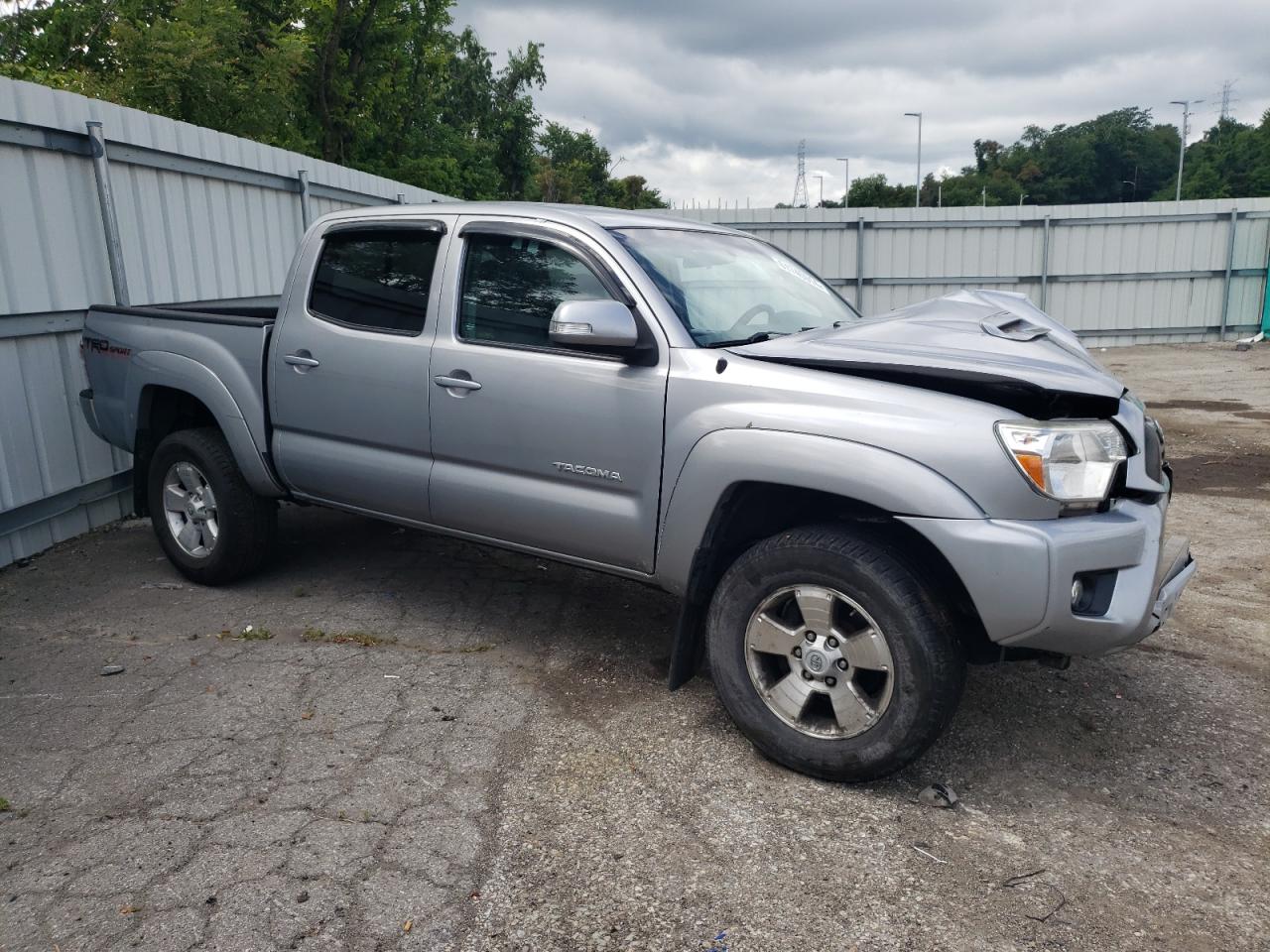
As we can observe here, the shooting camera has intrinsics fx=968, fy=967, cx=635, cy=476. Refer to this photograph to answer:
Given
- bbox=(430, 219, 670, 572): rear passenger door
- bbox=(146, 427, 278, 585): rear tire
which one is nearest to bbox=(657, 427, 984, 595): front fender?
bbox=(430, 219, 670, 572): rear passenger door

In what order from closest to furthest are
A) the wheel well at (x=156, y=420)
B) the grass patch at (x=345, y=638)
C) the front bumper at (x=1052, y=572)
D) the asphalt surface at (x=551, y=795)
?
the asphalt surface at (x=551, y=795)
the front bumper at (x=1052, y=572)
the grass patch at (x=345, y=638)
the wheel well at (x=156, y=420)

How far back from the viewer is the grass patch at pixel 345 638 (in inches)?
174

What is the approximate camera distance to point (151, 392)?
511 cm

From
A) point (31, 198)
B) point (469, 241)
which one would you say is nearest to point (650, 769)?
point (469, 241)

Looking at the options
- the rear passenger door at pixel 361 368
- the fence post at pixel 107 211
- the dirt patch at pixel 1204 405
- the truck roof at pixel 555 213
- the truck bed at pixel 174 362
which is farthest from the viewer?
the dirt patch at pixel 1204 405

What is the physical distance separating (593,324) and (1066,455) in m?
1.56

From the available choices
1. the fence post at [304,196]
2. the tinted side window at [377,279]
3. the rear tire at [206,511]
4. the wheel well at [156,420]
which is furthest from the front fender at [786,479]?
the fence post at [304,196]

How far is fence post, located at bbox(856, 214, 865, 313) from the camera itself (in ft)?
56.5

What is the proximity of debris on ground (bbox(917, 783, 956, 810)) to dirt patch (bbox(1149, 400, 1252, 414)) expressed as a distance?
919 cm

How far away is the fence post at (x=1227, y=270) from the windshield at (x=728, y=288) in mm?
16308

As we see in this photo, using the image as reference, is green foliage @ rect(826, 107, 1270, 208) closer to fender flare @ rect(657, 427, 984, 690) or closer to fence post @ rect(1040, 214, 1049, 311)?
fence post @ rect(1040, 214, 1049, 311)

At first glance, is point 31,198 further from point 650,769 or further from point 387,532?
point 650,769

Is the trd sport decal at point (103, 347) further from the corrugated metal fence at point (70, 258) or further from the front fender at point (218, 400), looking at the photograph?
the corrugated metal fence at point (70, 258)

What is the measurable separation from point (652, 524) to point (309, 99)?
21537mm
